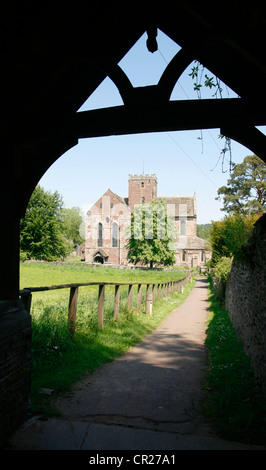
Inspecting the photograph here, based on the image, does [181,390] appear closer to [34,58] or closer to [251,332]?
[251,332]

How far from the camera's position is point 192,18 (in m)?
3.03

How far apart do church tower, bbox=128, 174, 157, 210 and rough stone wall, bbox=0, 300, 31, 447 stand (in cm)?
6551

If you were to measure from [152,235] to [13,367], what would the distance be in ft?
150

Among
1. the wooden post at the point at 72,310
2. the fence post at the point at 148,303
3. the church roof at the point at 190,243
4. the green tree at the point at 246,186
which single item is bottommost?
the fence post at the point at 148,303

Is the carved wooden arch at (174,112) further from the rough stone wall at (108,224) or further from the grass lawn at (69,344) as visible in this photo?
Result: the rough stone wall at (108,224)

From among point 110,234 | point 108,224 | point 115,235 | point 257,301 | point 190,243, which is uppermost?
point 108,224

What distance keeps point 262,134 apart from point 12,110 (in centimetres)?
230

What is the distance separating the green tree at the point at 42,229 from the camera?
165 feet

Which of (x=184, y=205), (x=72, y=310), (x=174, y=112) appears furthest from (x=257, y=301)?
(x=184, y=205)

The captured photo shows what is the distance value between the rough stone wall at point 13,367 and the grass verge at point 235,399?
1.92 metres

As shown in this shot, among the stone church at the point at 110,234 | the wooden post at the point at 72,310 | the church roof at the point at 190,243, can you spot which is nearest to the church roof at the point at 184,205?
the church roof at the point at 190,243

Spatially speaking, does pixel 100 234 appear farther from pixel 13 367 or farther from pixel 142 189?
pixel 13 367

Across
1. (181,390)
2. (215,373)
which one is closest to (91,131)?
(181,390)

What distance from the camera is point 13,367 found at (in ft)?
10.4
